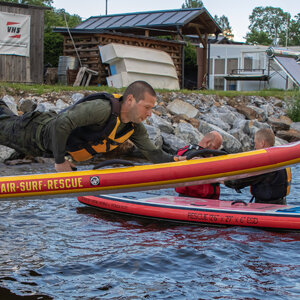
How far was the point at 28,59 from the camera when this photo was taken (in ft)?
52.4

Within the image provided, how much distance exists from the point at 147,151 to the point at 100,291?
209cm

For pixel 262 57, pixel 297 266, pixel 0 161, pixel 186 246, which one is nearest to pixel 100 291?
pixel 186 246

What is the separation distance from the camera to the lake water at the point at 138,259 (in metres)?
3.96

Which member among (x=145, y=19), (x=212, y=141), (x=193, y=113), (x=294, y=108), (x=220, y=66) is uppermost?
(x=145, y=19)

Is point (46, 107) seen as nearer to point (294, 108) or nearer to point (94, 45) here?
point (94, 45)

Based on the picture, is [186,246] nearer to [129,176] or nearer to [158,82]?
[129,176]

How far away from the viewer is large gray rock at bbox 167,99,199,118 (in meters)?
14.8

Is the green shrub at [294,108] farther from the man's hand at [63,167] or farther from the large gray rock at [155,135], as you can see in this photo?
the man's hand at [63,167]

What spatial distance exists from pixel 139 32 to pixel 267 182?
15.8 meters

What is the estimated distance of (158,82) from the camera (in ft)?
61.8

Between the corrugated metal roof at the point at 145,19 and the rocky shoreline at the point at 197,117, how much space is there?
410cm

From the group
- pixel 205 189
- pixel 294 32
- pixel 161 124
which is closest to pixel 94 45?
pixel 161 124

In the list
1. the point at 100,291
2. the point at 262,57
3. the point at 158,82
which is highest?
the point at 262,57

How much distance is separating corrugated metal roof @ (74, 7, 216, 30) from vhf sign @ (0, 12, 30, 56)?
5.15 metres
